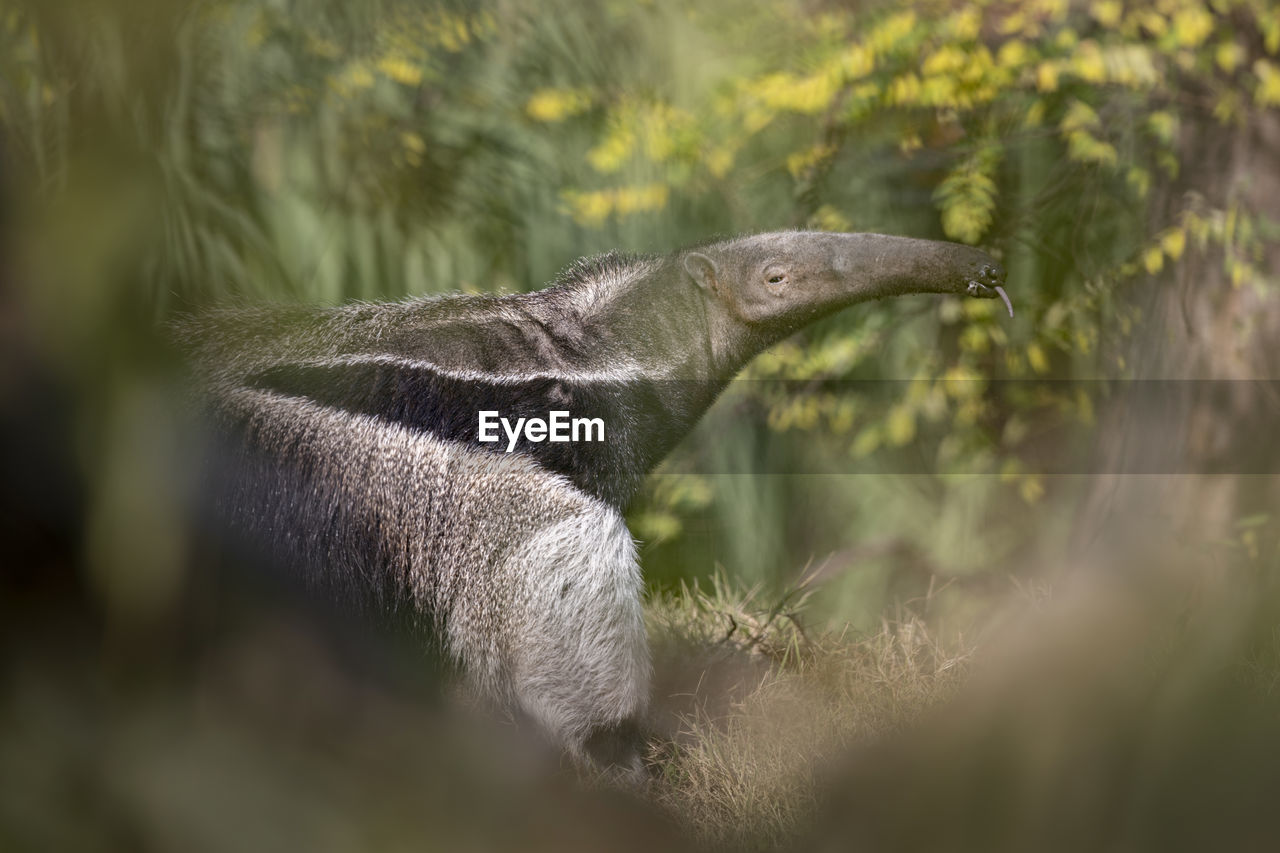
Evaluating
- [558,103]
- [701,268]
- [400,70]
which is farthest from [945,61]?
[400,70]

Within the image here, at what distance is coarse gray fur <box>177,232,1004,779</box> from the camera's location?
1855 mm

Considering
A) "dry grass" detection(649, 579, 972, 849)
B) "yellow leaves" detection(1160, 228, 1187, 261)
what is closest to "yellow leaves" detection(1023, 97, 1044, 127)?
"yellow leaves" detection(1160, 228, 1187, 261)

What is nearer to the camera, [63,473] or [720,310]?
[63,473]

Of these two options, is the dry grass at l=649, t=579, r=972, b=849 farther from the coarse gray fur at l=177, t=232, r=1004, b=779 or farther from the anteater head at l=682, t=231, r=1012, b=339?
the anteater head at l=682, t=231, r=1012, b=339

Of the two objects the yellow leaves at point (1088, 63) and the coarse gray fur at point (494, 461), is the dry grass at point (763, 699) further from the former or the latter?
the yellow leaves at point (1088, 63)

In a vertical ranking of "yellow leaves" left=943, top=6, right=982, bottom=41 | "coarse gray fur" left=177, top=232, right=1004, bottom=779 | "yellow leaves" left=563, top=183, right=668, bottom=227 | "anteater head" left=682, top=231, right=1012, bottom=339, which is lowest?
"coarse gray fur" left=177, top=232, right=1004, bottom=779

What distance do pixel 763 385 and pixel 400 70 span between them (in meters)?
1.24

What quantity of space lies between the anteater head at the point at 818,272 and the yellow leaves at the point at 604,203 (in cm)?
18

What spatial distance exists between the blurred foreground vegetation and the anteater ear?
103mm

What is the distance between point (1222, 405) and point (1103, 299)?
0.41 meters

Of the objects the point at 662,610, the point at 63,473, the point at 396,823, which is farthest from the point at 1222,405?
the point at 63,473

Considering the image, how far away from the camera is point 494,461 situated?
189 cm

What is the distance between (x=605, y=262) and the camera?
206 cm

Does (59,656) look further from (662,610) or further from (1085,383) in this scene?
(1085,383)
